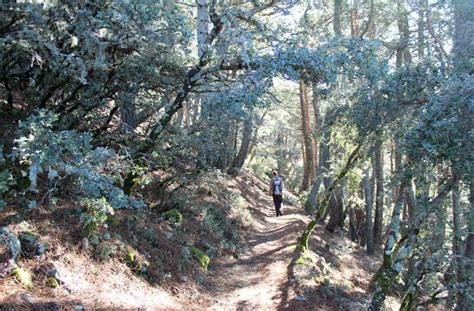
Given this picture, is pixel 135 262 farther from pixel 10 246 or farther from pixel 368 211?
pixel 368 211

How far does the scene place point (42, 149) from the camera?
4.26 m

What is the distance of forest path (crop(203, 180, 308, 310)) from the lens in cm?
775

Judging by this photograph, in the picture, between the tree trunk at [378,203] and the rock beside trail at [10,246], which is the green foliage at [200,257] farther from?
the tree trunk at [378,203]

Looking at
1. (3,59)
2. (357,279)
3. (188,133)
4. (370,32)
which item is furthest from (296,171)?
(3,59)

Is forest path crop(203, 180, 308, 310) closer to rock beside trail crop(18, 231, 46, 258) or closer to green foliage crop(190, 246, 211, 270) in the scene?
green foliage crop(190, 246, 211, 270)

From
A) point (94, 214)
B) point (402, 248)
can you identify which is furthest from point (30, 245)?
point (402, 248)

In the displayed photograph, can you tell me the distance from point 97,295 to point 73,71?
3.17 m

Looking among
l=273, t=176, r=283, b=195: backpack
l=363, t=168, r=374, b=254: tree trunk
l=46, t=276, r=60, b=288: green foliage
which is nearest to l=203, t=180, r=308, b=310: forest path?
l=273, t=176, r=283, b=195: backpack

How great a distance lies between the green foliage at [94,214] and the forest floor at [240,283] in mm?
457

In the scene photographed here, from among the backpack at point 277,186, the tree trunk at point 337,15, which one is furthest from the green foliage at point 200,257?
the tree trunk at point 337,15

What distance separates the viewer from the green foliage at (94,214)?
19.1 feet

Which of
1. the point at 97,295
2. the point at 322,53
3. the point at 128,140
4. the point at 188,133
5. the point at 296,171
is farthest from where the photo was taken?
the point at 296,171

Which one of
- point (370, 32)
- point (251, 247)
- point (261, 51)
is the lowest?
point (251, 247)

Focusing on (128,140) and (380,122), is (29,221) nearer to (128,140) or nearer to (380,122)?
(128,140)
